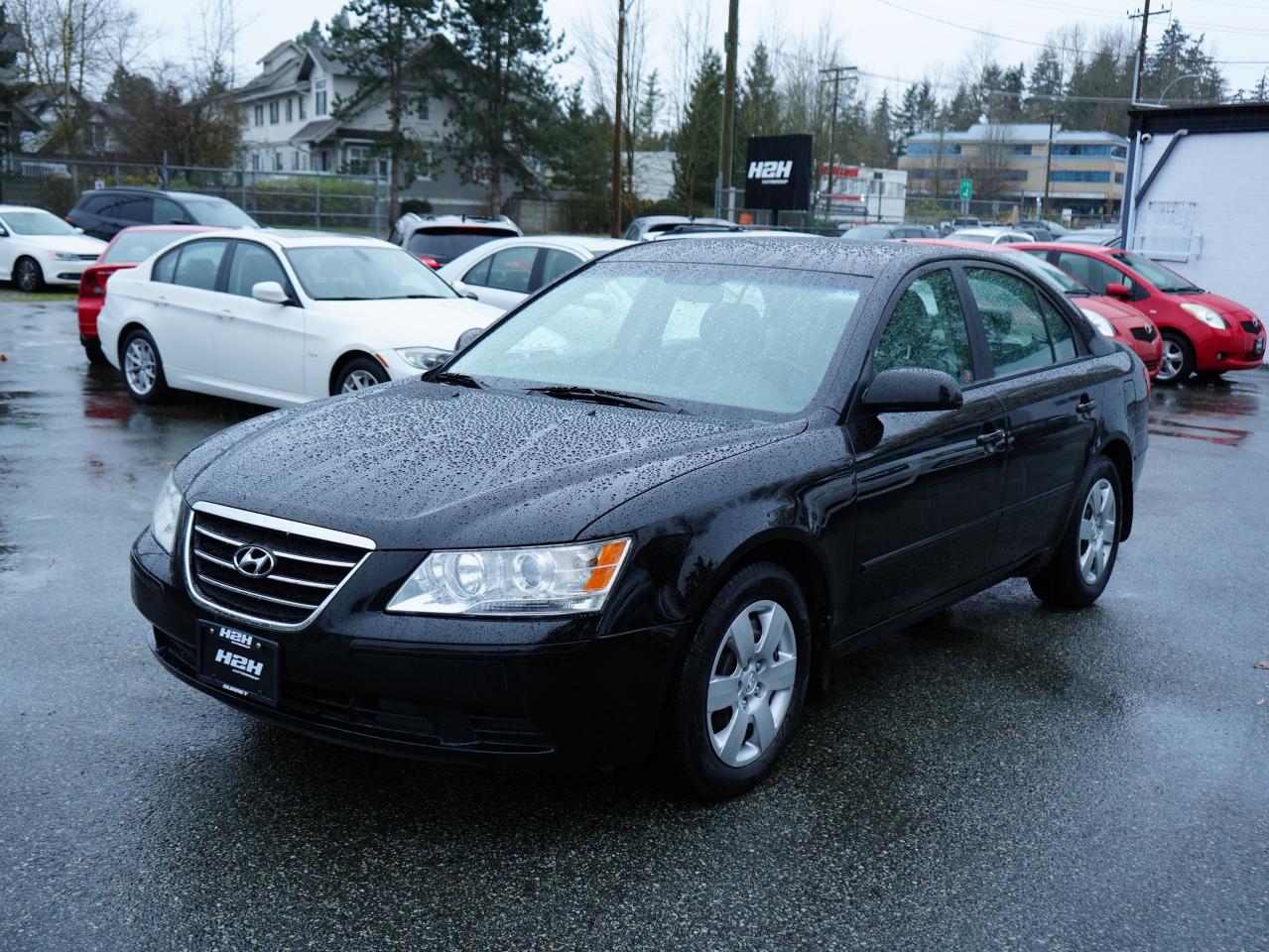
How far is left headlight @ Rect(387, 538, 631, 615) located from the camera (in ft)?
10.6

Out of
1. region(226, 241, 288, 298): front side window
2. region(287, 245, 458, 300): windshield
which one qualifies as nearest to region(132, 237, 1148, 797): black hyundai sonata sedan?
region(287, 245, 458, 300): windshield

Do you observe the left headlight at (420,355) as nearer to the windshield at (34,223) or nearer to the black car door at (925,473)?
the black car door at (925,473)

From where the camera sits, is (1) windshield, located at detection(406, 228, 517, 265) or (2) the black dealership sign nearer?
(1) windshield, located at detection(406, 228, 517, 265)

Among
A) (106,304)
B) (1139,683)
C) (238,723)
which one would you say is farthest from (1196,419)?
(238,723)

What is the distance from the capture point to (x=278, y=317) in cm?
976

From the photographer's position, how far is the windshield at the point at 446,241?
16000mm

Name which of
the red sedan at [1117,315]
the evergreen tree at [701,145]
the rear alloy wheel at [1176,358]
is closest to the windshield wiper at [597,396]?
the red sedan at [1117,315]

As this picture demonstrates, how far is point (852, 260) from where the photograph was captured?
4.67 m

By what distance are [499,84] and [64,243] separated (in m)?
27.0

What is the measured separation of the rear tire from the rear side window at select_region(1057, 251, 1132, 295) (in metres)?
9.59

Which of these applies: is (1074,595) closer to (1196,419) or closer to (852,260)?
(852,260)

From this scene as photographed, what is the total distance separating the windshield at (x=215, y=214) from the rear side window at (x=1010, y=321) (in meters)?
17.5

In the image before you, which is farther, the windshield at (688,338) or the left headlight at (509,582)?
the windshield at (688,338)

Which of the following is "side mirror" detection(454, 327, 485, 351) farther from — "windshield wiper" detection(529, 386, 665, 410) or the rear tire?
the rear tire
